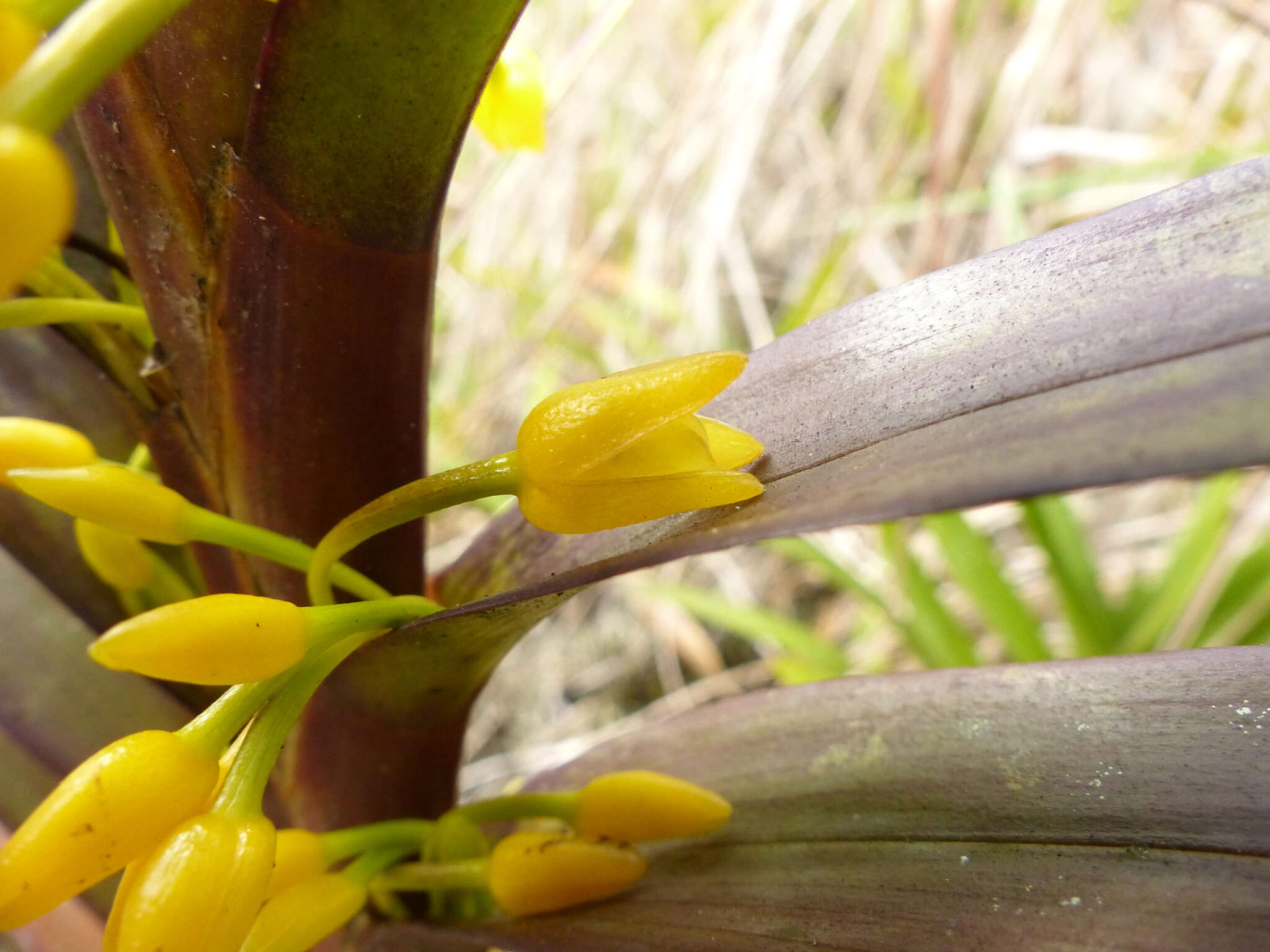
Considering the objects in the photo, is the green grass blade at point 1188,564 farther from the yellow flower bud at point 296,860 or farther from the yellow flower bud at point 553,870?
the yellow flower bud at point 296,860

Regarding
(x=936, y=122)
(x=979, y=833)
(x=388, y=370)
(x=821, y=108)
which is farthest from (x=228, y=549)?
(x=821, y=108)

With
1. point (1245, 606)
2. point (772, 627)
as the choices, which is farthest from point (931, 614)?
point (1245, 606)

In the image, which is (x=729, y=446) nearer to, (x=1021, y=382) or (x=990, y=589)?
(x=1021, y=382)

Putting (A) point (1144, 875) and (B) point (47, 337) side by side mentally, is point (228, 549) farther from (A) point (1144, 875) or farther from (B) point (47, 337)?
(A) point (1144, 875)

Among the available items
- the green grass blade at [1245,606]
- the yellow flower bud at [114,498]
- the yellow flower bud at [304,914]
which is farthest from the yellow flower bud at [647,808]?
the green grass blade at [1245,606]

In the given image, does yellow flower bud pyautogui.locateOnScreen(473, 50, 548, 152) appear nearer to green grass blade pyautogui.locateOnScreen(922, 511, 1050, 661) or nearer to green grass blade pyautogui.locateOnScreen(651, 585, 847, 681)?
green grass blade pyautogui.locateOnScreen(922, 511, 1050, 661)
